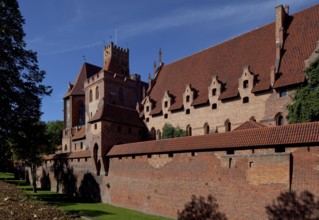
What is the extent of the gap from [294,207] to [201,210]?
5.58 metres

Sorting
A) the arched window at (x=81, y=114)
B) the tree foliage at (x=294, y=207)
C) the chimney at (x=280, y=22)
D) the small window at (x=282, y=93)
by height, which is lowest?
the tree foliage at (x=294, y=207)

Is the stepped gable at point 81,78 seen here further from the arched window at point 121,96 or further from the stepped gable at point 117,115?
the stepped gable at point 117,115

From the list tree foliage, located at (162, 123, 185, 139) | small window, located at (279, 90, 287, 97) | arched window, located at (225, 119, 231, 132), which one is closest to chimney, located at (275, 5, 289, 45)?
small window, located at (279, 90, 287, 97)

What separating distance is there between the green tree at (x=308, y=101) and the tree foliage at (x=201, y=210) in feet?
24.1


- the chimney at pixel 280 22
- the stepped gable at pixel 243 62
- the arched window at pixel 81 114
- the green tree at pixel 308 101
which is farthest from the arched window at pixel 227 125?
the arched window at pixel 81 114

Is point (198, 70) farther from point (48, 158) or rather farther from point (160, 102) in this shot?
point (48, 158)

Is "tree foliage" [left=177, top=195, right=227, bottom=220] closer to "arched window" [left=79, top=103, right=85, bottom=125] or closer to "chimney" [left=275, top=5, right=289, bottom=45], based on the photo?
"chimney" [left=275, top=5, right=289, bottom=45]

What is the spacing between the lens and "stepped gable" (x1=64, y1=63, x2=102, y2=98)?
4769 centimetres

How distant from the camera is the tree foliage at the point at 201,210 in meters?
16.8

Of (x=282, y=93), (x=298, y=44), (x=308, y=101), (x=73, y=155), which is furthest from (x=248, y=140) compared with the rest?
(x=73, y=155)

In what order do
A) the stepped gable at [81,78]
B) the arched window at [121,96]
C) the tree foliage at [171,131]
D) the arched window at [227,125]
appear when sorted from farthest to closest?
the stepped gable at [81,78]
the arched window at [121,96]
the tree foliage at [171,131]
the arched window at [227,125]

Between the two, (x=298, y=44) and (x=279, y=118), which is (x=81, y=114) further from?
(x=298, y=44)

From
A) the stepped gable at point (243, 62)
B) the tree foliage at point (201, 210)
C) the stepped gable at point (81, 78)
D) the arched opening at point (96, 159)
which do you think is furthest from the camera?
the stepped gable at point (81, 78)

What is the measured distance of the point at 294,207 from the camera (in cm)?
1317
